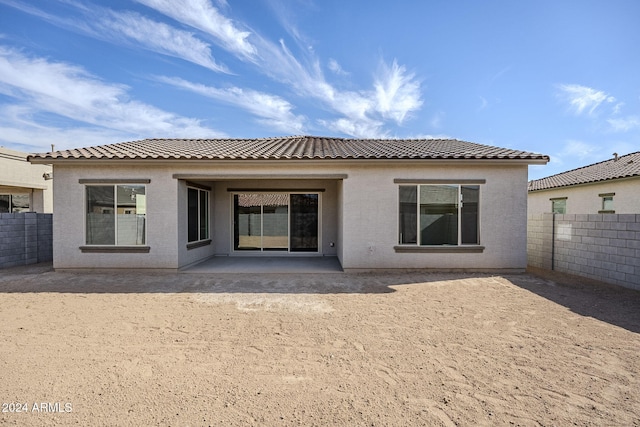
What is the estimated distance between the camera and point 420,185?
848 centimetres

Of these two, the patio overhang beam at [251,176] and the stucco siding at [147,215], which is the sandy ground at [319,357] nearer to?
the stucco siding at [147,215]

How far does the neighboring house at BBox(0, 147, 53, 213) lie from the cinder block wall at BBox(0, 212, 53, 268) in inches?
267

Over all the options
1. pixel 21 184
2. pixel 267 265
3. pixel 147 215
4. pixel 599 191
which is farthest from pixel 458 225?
pixel 21 184

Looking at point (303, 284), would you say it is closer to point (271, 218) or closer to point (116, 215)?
point (271, 218)

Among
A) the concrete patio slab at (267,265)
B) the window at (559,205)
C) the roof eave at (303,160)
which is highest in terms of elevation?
the roof eave at (303,160)

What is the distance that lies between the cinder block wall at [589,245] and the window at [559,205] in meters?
9.15

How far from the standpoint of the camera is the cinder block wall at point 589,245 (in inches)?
275

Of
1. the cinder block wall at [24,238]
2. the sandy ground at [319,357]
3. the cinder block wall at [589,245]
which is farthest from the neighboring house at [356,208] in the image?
the cinder block wall at [24,238]

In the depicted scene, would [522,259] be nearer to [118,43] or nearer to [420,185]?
[420,185]

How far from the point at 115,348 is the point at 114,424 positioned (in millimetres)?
1740

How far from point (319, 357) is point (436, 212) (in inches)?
240

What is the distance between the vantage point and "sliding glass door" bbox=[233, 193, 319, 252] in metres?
11.3

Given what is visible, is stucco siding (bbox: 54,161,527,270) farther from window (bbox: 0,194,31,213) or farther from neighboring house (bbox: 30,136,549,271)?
window (bbox: 0,194,31,213)

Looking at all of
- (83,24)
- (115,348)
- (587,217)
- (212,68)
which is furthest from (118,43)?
(587,217)
